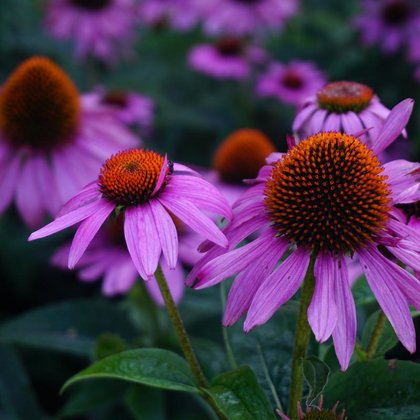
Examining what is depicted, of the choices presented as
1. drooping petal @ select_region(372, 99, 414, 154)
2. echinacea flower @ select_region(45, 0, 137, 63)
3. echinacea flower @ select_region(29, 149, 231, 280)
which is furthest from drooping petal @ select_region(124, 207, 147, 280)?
echinacea flower @ select_region(45, 0, 137, 63)

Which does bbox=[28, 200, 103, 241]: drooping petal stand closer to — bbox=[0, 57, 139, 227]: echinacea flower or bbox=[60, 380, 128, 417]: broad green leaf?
bbox=[60, 380, 128, 417]: broad green leaf

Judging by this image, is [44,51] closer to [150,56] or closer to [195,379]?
[150,56]

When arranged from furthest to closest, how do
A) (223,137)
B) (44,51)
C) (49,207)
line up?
(44,51) → (223,137) → (49,207)

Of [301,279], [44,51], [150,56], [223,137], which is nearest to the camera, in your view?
[301,279]

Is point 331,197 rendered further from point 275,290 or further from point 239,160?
point 239,160

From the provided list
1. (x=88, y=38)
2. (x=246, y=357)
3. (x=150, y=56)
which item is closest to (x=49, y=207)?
(x=246, y=357)

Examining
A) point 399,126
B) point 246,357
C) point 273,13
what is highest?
point 273,13

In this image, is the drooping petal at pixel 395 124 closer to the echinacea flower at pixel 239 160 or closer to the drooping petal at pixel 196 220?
the drooping petal at pixel 196 220

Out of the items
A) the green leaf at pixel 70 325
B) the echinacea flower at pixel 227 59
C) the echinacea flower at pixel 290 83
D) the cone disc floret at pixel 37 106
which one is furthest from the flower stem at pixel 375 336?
the echinacea flower at pixel 227 59
